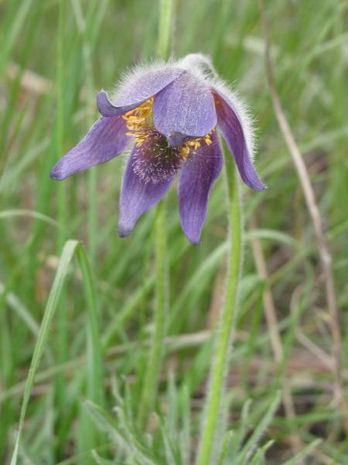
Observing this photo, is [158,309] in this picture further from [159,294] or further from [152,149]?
[152,149]

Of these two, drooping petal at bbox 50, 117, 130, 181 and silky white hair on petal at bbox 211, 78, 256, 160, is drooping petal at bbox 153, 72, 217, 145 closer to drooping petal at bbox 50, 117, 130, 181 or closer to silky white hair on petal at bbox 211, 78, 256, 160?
silky white hair on petal at bbox 211, 78, 256, 160

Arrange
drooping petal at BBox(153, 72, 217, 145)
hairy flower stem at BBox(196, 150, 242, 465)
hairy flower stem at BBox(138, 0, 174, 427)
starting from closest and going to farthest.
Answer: drooping petal at BBox(153, 72, 217, 145) < hairy flower stem at BBox(196, 150, 242, 465) < hairy flower stem at BBox(138, 0, 174, 427)

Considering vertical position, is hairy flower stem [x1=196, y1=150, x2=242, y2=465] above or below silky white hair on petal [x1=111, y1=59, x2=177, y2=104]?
below

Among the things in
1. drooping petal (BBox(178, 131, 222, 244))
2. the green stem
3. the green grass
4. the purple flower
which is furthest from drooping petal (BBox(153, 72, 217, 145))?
the green stem

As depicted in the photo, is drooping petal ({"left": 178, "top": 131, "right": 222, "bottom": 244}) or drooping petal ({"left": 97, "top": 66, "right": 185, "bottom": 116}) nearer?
drooping petal ({"left": 97, "top": 66, "right": 185, "bottom": 116})

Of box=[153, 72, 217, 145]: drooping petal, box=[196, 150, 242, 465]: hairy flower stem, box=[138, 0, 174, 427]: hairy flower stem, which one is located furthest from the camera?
box=[138, 0, 174, 427]: hairy flower stem

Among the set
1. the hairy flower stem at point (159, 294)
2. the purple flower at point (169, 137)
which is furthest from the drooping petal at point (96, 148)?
the hairy flower stem at point (159, 294)

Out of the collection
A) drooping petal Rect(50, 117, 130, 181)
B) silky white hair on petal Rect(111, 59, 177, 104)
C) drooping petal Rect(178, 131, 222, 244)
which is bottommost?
drooping petal Rect(178, 131, 222, 244)
